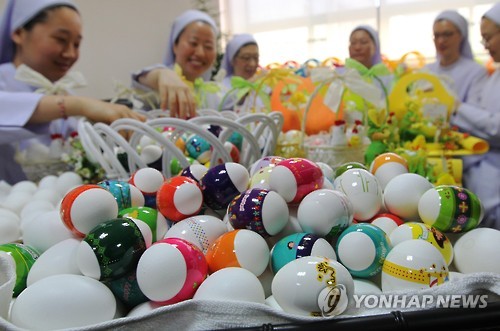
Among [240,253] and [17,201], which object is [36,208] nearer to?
A: [17,201]

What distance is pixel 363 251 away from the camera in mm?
409

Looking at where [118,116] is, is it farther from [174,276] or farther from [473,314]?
[473,314]

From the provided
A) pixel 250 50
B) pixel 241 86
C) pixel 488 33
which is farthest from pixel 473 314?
pixel 250 50

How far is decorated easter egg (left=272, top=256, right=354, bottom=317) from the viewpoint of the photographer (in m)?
0.34

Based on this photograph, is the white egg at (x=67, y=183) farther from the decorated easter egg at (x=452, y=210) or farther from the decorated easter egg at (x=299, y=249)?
the decorated easter egg at (x=452, y=210)

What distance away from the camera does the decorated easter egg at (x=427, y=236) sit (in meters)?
0.44

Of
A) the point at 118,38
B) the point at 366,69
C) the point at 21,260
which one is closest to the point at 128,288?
the point at 21,260

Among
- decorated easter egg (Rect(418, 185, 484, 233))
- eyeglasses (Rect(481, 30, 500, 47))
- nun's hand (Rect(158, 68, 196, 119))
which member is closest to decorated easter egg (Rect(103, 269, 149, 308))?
decorated easter egg (Rect(418, 185, 484, 233))

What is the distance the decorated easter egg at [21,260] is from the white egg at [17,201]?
0.29 meters

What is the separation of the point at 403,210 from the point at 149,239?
32cm

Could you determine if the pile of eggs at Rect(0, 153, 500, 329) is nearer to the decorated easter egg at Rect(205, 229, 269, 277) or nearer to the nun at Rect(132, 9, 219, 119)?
the decorated easter egg at Rect(205, 229, 269, 277)

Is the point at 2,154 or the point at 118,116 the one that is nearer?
the point at 118,116

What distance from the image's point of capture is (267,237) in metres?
0.48

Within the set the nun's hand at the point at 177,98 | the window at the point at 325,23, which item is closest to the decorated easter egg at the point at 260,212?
the nun's hand at the point at 177,98
